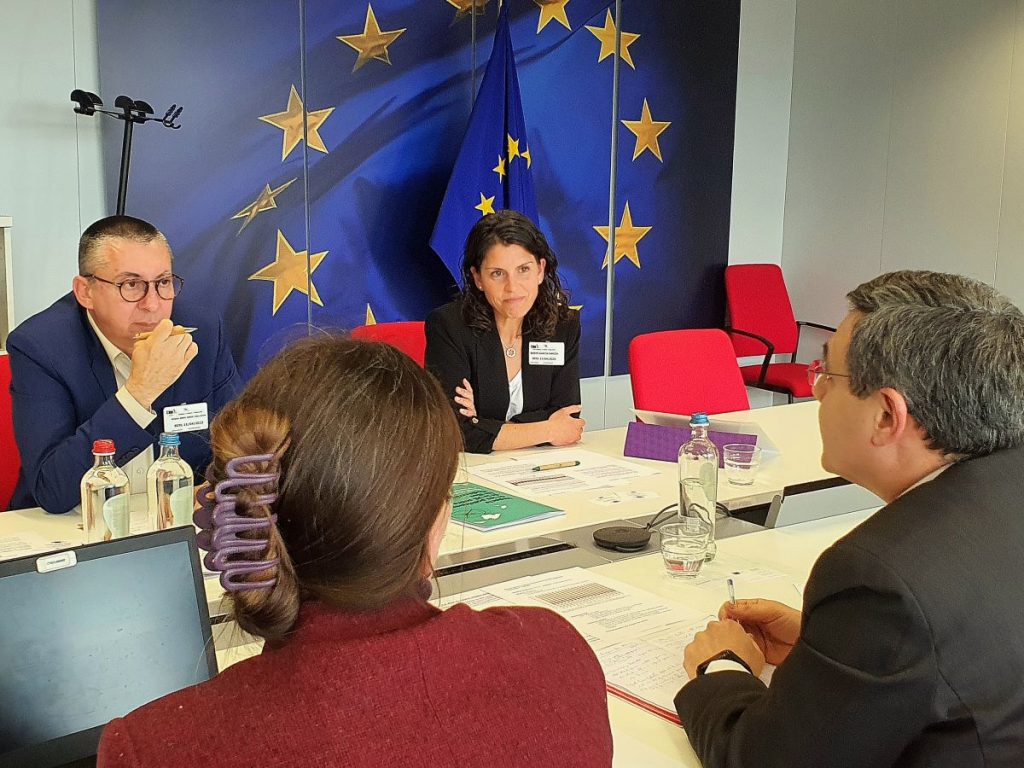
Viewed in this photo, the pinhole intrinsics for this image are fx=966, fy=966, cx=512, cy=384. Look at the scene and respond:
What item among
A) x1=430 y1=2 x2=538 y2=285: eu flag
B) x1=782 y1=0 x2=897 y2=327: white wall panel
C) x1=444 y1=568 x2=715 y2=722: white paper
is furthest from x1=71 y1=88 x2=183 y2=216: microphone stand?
x1=782 y1=0 x2=897 y2=327: white wall panel

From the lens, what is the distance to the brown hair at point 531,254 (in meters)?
3.22

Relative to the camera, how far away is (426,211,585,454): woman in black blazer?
10.4 ft

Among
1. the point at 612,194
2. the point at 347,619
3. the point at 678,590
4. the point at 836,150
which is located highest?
the point at 836,150

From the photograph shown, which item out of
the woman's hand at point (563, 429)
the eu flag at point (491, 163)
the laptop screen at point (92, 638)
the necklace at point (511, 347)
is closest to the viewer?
the laptop screen at point (92, 638)

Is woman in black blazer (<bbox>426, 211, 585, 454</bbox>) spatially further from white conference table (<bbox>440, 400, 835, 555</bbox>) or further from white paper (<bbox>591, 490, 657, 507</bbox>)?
white paper (<bbox>591, 490, 657, 507</bbox>)

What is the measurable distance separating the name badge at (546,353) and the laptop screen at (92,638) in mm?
1983

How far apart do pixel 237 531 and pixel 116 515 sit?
1.22 meters

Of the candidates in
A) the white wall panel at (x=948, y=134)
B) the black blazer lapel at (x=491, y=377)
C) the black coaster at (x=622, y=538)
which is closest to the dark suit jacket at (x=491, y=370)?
the black blazer lapel at (x=491, y=377)

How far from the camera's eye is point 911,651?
105 cm

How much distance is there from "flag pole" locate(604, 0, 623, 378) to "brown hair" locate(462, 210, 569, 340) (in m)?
2.32

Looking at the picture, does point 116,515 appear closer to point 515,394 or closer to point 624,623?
point 624,623

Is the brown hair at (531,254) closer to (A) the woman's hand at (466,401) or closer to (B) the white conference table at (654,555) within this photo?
(A) the woman's hand at (466,401)

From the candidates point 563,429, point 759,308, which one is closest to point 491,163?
point 759,308

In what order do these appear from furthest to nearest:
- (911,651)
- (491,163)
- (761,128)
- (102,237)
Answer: (761,128)
(491,163)
(102,237)
(911,651)
